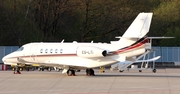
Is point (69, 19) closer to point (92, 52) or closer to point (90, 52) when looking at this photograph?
point (90, 52)

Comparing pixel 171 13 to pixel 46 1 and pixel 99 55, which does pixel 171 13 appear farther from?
pixel 99 55

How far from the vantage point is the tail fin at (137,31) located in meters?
34.2

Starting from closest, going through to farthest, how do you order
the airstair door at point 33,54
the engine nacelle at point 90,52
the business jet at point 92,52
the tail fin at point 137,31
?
the engine nacelle at point 90,52 → the business jet at point 92,52 → the tail fin at point 137,31 → the airstair door at point 33,54

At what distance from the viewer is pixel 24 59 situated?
36.9 m

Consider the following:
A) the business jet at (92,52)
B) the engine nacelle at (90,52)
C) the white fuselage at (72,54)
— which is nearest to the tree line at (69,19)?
the white fuselage at (72,54)

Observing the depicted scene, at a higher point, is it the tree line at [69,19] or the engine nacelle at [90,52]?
the tree line at [69,19]

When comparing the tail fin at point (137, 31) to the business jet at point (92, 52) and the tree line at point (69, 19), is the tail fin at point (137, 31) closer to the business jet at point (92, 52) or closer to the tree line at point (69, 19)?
the business jet at point (92, 52)

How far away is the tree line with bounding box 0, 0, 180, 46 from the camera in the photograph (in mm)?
61562

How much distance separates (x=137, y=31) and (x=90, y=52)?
3.52 metres

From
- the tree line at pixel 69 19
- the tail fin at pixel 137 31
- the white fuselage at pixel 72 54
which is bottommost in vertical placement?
the white fuselage at pixel 72 54

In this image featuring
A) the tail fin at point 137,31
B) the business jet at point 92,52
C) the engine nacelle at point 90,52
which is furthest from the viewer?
the tail fin at point 137,31

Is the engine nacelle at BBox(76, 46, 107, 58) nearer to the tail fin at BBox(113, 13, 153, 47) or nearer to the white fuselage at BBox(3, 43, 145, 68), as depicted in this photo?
the white fuselage at BBox(3, 43, 145, 68)

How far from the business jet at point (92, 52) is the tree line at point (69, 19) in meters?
24.2

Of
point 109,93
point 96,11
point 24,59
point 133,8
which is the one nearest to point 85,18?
point 96,11
